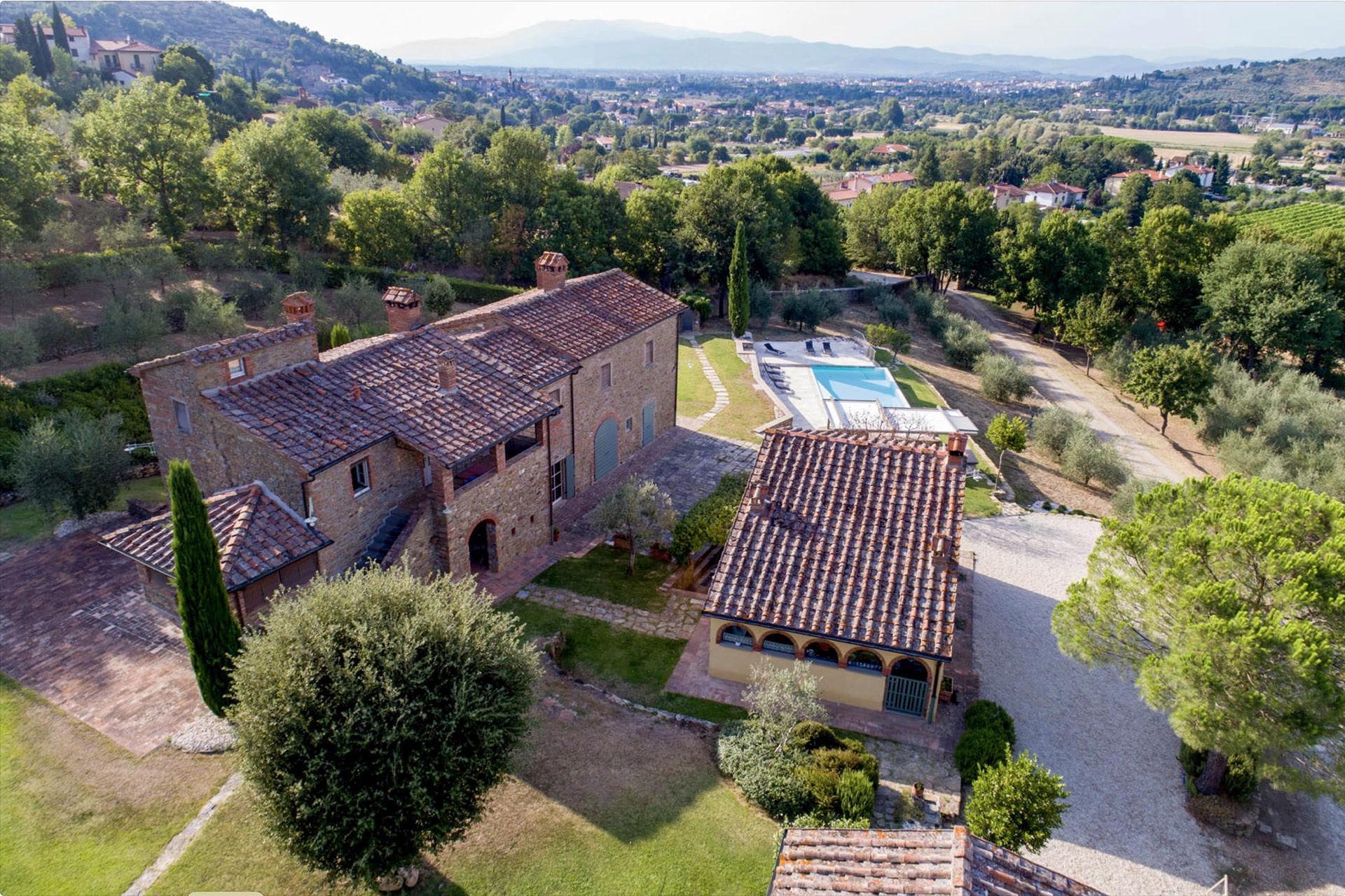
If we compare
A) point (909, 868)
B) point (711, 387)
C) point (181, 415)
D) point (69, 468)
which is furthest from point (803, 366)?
point (909, 868)

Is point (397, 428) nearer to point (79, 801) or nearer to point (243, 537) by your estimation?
point (243, 537)

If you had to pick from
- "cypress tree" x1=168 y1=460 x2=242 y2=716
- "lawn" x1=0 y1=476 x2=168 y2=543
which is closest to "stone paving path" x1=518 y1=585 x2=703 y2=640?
"cypress tree" x1=168 y1=460 x2=242 y2=716

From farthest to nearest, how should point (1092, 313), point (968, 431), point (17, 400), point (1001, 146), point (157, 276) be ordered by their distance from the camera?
point (1001, 146), point (1092, 313), point (157, 276), point (968, 431), point (17, 400)

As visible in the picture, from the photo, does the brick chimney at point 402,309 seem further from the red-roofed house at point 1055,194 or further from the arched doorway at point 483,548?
the red-roofed house at point 1055,194

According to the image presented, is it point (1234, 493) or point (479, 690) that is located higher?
point (1234, 493)

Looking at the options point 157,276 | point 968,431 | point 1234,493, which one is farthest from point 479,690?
point 157,276

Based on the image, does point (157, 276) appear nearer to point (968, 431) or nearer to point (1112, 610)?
point (968, 431)

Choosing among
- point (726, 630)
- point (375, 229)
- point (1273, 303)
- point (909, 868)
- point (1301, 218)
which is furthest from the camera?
point (1301, 218)
